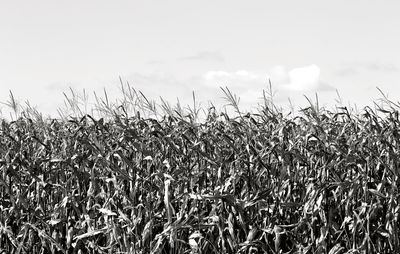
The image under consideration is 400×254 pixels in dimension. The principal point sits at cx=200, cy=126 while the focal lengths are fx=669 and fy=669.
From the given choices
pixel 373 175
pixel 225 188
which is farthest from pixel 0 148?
pixel 373 175

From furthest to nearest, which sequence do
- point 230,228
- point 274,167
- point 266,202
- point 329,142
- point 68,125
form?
point 68,125 < point 329,142 < point 274,167 < point 266,202 < point 230,228

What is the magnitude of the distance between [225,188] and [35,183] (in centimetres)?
186

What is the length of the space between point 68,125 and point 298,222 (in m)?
4.30

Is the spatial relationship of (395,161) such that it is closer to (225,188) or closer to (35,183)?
(225,188)

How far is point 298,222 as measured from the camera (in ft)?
15.6

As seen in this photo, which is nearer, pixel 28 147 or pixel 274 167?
pixel 274 167

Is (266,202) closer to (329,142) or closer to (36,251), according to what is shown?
(329,142)

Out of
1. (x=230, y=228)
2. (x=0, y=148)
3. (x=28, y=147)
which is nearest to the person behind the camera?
(x=230, y=228)

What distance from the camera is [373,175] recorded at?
511 centimetres

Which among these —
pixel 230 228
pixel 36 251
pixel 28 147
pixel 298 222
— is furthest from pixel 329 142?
pixel 28 147

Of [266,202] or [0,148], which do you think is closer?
[266,202]

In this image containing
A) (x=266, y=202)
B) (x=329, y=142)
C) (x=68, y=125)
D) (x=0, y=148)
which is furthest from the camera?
(x=68, y=125)

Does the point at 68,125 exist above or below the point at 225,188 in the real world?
above

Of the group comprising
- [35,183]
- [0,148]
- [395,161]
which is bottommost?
[395,161]
